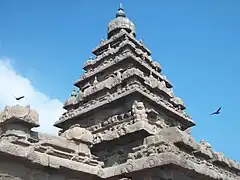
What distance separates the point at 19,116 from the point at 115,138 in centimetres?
598

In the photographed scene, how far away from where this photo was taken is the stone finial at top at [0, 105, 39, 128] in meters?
8.95

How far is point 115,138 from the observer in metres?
14.1

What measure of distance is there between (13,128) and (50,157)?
54.6 inches

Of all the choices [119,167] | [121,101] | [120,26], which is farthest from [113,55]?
[119,167]

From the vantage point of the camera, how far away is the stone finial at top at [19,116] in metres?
8.95

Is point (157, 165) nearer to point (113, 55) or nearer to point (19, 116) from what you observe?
point (19, 116)

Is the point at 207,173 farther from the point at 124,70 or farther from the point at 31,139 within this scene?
the point at 124,70

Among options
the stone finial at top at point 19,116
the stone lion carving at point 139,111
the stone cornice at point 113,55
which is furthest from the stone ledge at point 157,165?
the stone cornice at point 113,55

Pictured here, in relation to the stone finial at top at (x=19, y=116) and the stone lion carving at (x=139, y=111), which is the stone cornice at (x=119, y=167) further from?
the stone lion carving at (x=139, y=111)

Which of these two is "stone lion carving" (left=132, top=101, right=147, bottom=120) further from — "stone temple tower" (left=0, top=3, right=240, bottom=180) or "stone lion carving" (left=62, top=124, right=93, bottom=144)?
"stone lion carving" (left=62, top=124, right=93, bottom=144)

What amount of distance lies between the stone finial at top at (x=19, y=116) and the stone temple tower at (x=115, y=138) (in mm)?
27

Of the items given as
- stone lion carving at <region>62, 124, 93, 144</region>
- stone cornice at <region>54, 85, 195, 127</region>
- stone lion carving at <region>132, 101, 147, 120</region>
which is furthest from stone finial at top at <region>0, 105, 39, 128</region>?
stone cornice at <region>54, 85, 195, 127</region>

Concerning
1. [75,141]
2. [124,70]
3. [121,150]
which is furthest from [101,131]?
[75,141]

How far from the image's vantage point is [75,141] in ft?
33.1
